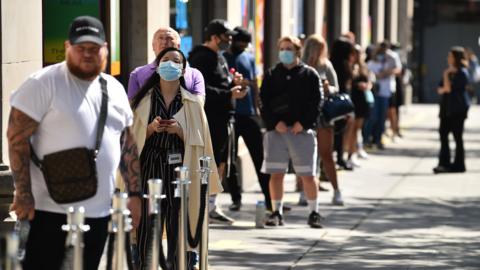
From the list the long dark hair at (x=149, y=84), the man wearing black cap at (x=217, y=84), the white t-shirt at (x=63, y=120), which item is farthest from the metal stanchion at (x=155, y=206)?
the man wearing black cap at (x=217, y=84)

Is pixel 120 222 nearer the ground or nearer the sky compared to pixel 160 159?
nearer the ground

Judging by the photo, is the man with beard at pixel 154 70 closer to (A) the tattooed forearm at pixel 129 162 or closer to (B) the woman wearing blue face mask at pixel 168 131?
(B) the woman wearing blue face mask at pixel 168 131

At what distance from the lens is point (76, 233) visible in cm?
603

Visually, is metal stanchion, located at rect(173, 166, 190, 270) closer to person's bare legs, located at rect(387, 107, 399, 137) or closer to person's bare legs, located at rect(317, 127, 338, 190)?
person's bare legs, located at rect(317, 127, 338, 190)

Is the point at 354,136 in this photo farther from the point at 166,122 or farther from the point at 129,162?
the point at 129,162

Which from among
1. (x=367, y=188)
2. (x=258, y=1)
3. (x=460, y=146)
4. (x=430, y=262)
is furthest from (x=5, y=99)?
(x=460, y=146)

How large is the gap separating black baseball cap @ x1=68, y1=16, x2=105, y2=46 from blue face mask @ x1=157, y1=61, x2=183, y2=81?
2.32 metres

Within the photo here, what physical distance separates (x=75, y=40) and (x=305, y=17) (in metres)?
16.5

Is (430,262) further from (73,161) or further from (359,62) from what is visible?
(359,62)

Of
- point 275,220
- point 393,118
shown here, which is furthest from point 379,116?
→ point 275,220

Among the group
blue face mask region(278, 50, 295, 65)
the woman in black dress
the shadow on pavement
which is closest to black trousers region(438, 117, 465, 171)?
the woman in black dress

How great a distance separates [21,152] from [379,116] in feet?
54.7

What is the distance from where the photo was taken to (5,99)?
33.3 ft

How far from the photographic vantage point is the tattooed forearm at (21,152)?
21.1ft
